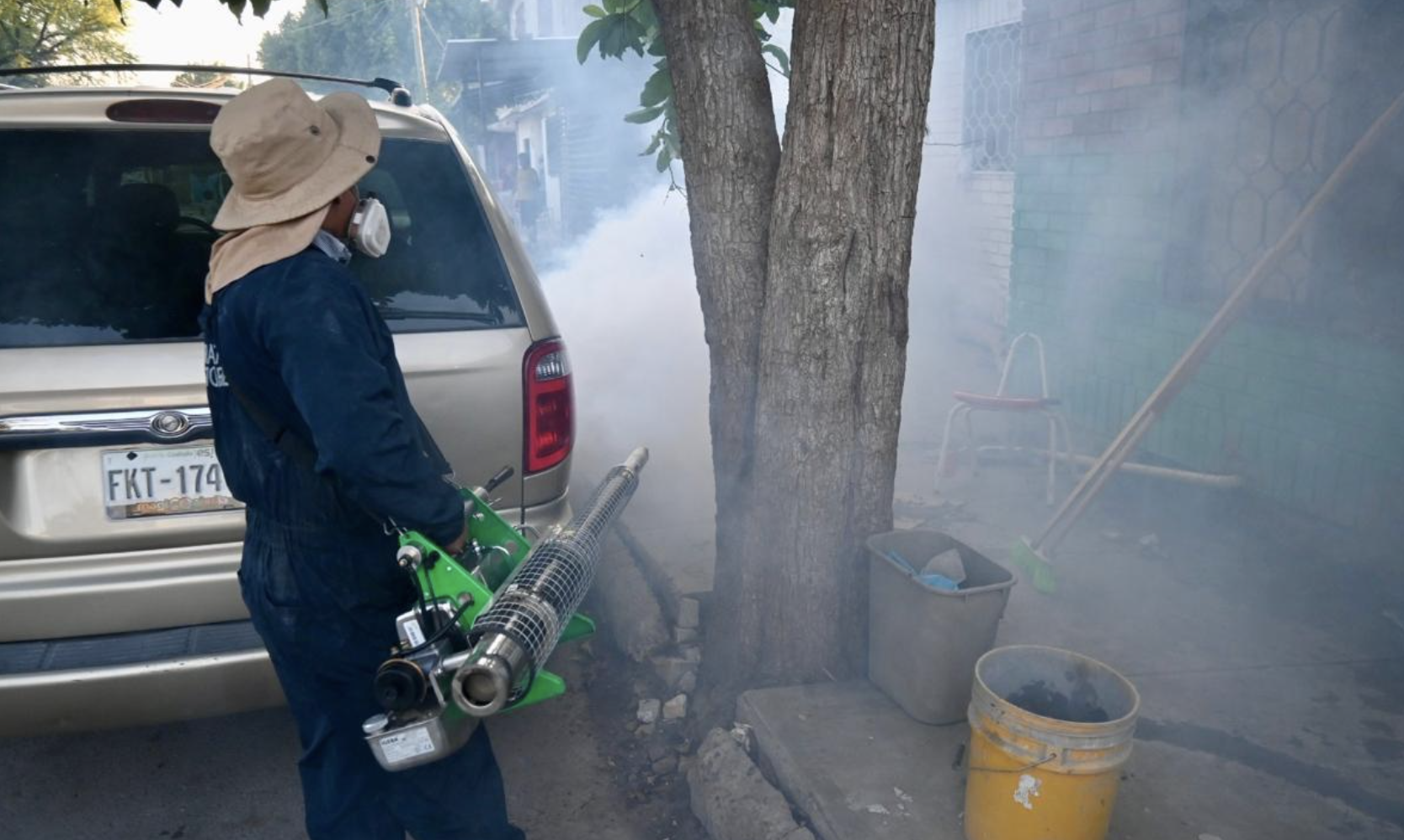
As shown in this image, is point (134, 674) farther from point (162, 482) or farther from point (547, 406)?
point (547, 406)

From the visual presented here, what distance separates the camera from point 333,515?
236 cm

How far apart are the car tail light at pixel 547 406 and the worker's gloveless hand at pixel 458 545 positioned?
873mm

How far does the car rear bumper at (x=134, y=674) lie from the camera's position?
287 centimetres

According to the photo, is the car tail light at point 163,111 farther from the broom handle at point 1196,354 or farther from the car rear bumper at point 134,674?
the broom handle at point 1196,354

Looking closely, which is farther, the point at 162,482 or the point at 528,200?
the point at 528,200

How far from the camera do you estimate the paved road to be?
3.39m

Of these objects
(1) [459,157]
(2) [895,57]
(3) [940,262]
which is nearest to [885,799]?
(2) [895,57]

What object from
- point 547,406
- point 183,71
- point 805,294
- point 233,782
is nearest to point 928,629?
point 805,294

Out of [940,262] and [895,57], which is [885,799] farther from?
[940,262]

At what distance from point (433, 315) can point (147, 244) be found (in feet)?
2.81

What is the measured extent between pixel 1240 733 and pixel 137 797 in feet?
11.7

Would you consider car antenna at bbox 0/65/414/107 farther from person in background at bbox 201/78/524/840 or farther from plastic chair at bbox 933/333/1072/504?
plastic chair at bbox 933/333/1072/504

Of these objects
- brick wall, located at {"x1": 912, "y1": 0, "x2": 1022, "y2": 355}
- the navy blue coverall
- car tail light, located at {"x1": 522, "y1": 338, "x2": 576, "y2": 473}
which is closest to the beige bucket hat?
the navy blue coverall

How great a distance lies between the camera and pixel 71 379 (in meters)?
2.86
